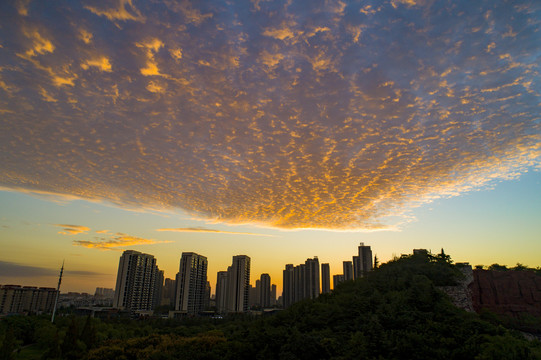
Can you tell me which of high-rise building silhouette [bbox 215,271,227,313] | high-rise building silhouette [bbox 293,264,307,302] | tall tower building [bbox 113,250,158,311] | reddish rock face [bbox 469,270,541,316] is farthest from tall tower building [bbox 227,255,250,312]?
reddish rock face [bbox 469,270,541,316]

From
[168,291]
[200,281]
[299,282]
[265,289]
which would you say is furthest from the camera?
[168,291]

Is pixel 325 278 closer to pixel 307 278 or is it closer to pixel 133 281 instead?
pixel 307 278

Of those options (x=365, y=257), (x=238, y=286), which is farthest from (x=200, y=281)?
(x=365, y=257)

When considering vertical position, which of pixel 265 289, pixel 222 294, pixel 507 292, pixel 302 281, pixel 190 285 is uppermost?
pixel 507 292

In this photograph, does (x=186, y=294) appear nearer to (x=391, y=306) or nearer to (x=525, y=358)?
(x=391, y=306)

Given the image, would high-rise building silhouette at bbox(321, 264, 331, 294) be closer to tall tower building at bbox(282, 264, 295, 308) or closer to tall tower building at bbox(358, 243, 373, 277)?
tall tower building at bbox(282, 264, 295, 308)

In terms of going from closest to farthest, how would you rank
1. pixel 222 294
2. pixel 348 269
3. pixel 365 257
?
pixel 365 257
pixel 348 269
pixel 222 294
